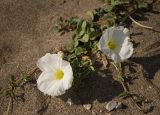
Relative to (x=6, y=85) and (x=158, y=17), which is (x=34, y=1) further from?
(x=158, y=17)

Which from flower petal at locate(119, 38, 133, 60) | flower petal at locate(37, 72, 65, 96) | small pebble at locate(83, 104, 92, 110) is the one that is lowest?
small pebble at locate(83, 104, 92, 110)

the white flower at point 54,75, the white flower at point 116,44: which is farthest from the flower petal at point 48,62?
the white flower at point 116,44

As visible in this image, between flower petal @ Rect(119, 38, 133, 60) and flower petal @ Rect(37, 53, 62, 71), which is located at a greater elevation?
flower petal @ Rect(37, 53, 62, 71)

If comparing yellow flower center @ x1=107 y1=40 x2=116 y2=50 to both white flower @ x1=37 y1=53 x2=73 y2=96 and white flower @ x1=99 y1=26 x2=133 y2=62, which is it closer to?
white flower @ x1=99 y1=26 x2=133 y2=62

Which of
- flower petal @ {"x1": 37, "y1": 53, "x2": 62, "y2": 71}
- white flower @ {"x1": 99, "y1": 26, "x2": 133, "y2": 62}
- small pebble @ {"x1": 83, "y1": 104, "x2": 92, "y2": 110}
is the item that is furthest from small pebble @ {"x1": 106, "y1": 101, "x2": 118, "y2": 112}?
flower petal @ {"x1": 37, "y1": 53, "x2": 62, "y2": 71}

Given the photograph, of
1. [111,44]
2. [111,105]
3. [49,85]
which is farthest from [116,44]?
[49,85]

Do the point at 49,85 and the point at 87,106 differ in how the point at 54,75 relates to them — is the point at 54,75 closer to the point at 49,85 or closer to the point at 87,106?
the point at 49,85
